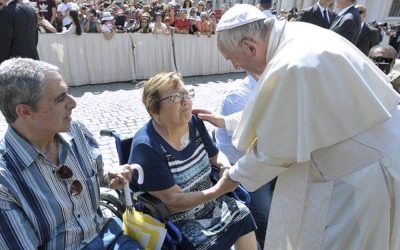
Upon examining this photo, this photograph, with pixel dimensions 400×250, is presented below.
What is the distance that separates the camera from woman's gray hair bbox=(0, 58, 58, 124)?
160cm

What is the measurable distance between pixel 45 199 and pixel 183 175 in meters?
0.84

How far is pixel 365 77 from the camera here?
5.24 feet

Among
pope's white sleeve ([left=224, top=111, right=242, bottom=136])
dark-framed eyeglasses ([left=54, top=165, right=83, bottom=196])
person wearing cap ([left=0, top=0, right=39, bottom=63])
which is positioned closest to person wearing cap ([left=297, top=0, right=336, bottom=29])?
pope's white sleeve ([left=224, top=111, right=242, bottom=136])

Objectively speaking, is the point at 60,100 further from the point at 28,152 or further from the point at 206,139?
the point at 206,139

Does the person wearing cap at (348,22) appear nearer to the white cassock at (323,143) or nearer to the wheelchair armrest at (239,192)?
the wheelchair armrest at (239,192)

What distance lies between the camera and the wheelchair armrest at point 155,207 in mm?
2018

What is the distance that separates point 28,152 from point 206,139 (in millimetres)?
1207

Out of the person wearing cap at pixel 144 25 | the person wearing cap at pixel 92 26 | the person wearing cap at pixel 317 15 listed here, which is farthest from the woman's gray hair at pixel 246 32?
the person wearing cap at pixel 144 25

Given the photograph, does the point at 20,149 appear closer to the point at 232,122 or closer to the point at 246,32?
the point at 246,32

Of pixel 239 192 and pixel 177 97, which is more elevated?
pixel 177 97

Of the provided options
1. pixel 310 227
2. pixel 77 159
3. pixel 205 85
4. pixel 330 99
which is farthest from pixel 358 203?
pixel 205 85

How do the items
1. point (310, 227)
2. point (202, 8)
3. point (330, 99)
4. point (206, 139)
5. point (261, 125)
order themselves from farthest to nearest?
point (202, 8), point (206, 139), point (310, 227), point (261, 125), point (330, 99)

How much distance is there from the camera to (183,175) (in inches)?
86.8

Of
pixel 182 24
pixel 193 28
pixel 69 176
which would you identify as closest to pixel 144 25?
pixel 182 24
